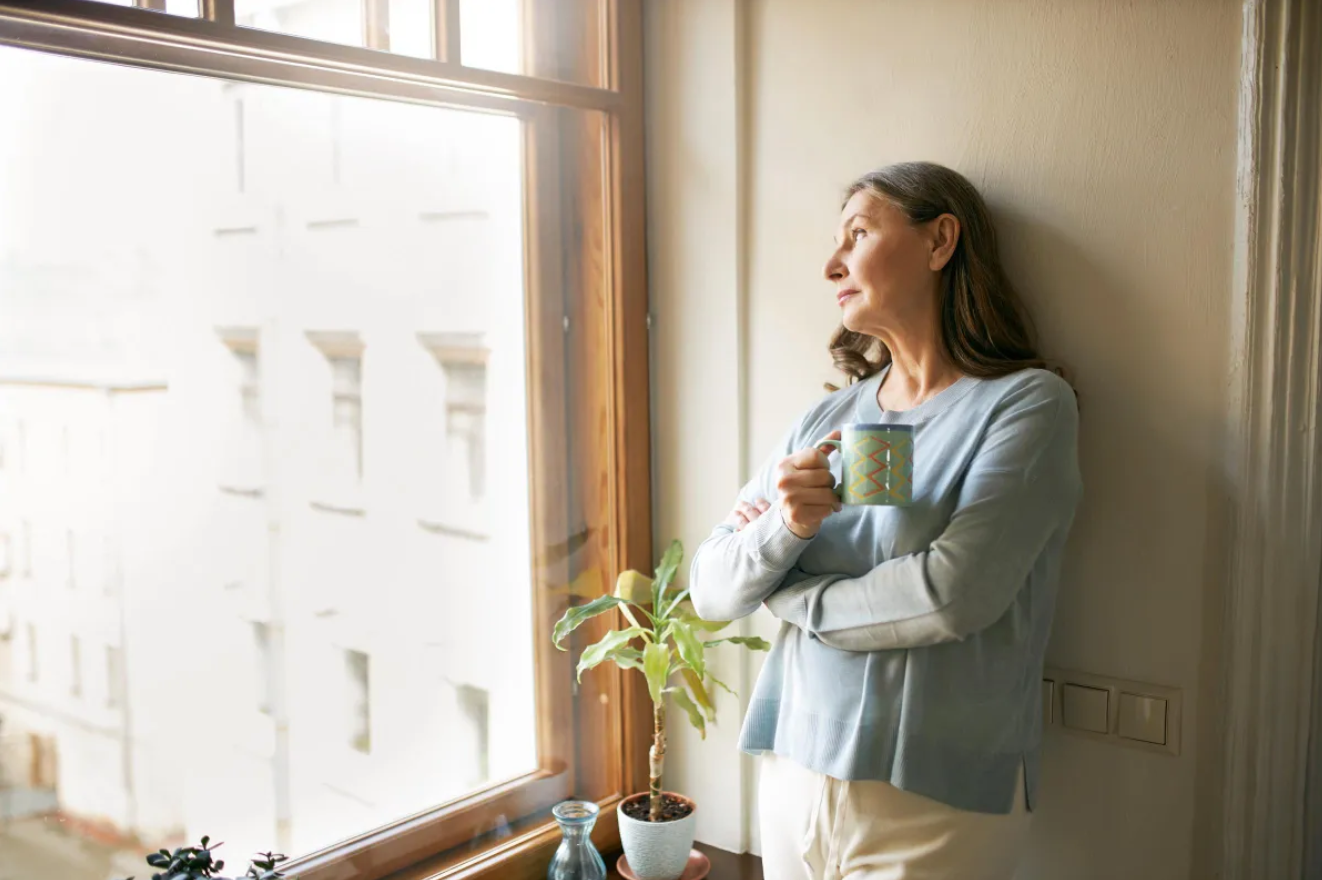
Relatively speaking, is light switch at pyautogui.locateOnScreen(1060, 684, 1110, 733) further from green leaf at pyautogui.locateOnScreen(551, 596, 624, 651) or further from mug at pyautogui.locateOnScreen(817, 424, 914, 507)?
green leaf at pyautogui.locateOnScreen(551, 596, 624, 651)

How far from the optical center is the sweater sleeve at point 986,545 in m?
1.52

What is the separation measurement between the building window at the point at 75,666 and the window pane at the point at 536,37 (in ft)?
3.66

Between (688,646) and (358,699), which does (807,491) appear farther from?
(358,699)

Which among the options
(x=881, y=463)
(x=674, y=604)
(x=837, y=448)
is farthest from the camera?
(x=674, y=604)

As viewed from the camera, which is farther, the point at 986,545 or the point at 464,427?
the point at 464,427

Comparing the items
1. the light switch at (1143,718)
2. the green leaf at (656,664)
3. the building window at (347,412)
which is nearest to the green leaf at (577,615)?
the green leaf at (656,664)

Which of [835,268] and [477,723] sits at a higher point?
[835,268]

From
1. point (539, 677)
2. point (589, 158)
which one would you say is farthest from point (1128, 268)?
point (539, 677)

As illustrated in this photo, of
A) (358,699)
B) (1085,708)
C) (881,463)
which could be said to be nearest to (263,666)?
(358,699)

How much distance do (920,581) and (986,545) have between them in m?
0.10

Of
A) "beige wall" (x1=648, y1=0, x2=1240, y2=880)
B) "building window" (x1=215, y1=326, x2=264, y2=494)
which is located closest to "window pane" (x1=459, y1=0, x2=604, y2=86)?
"beige wall" (x1=648, y1=0, x2=1240, y2=880)

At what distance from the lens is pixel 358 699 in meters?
1.95

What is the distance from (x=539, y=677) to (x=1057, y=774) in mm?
940

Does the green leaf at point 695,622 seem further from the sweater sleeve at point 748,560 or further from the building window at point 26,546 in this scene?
the building window at point 26,546
